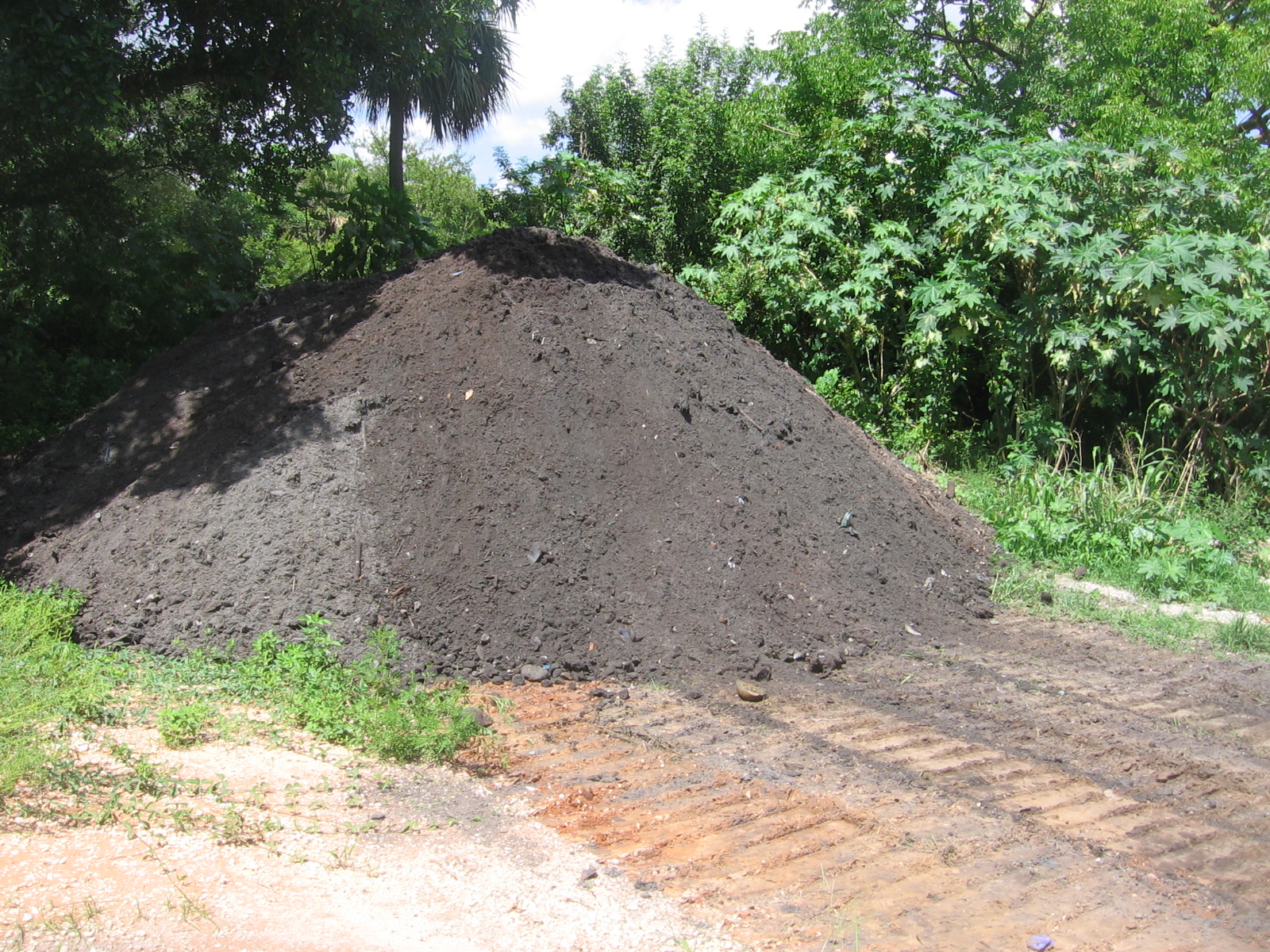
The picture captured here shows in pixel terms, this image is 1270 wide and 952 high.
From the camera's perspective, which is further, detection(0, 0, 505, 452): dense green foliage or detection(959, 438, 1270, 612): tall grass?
detection(0, 0, 505, 452): dense green foliage

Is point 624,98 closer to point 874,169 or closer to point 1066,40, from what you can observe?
point 1066,40

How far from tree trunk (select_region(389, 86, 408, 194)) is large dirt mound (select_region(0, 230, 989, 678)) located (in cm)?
982

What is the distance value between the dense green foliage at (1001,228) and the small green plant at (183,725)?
5.91 metres

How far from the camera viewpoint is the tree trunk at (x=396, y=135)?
16.0 meters

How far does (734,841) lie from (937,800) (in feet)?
2.59

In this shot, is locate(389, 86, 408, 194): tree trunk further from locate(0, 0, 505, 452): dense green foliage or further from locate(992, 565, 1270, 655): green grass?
locate(992, 565, 1270, 655): green grass

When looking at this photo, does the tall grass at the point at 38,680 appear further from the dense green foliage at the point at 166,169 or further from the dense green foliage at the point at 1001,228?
the dense green foliage at the point at 1001,228

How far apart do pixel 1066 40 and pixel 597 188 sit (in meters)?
5.91

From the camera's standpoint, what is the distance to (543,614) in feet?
15.9

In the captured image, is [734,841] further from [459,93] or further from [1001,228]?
[459,93]

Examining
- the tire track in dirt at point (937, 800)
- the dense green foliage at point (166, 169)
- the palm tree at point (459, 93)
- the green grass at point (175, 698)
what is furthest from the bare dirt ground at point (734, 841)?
the palm tree at point (459, 93)

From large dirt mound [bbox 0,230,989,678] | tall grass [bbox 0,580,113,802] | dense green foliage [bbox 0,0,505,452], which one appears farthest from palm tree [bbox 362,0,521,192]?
tall grass [bbox 0,580,113,802]

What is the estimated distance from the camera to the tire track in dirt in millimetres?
2770

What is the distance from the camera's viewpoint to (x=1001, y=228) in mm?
7512
